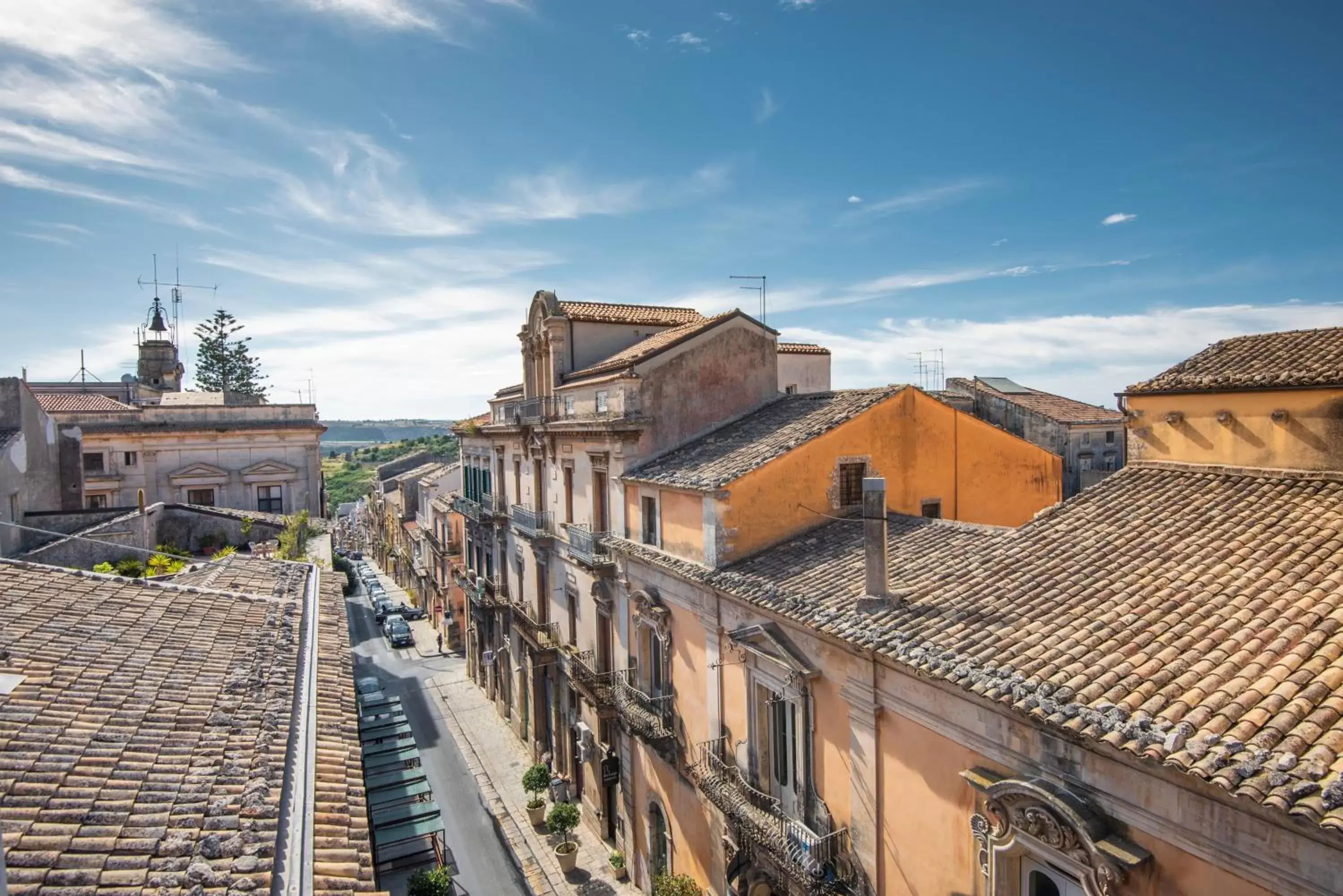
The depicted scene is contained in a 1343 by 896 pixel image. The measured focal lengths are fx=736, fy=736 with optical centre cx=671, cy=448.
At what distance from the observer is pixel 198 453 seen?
88.6ft

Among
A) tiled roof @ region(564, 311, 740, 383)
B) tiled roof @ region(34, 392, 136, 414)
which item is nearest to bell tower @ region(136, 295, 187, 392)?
tiled roof @ region(34, 392, 136, 414)

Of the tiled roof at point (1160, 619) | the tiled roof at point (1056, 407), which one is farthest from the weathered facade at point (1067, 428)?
the tiled roof at point (1160, 619)

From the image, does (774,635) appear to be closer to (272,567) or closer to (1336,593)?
(1336,593)

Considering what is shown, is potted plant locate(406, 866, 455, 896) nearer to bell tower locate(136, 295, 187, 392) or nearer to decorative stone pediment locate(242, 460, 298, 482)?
decorative stone pediment locate(242, 460, 298, 482)

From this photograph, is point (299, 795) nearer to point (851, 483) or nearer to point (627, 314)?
point (851, 483)

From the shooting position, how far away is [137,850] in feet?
17.1

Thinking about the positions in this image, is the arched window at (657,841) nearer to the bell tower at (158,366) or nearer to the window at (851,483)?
the window at (851,483)

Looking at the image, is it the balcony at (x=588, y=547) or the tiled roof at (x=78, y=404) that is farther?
the tiled roof at (x=78, y=404)

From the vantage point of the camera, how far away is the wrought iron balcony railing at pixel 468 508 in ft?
98.1

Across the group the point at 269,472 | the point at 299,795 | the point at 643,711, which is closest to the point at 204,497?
the point at 269,472

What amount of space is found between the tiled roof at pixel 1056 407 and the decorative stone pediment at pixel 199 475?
34.2 m

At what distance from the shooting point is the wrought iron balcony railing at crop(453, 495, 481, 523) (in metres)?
29.9

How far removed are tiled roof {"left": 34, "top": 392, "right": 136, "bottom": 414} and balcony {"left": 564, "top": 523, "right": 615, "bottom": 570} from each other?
19.0m

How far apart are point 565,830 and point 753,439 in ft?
38.9
